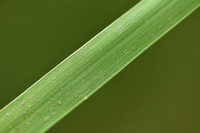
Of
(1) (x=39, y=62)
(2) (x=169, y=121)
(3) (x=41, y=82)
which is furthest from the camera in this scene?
(2) (x=169, y=121)

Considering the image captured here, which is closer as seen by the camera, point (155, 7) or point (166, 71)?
point (155, 7)

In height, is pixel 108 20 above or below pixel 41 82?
above

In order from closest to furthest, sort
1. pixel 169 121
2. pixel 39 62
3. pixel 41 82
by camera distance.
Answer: pixel 41 82
pixel 39 62
pixel 169 121

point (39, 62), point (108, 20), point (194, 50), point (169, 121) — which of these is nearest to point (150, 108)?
point (169, 121)

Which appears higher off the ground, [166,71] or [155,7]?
[166,71]

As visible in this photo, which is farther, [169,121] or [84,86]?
[169,121]

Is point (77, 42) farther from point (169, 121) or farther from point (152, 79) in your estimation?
point (169, 121)

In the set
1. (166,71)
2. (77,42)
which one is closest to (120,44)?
(77,42)

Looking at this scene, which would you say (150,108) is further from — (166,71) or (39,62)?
(39,62)

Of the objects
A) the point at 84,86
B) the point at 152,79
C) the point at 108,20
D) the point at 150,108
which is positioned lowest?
the point at 84,86
